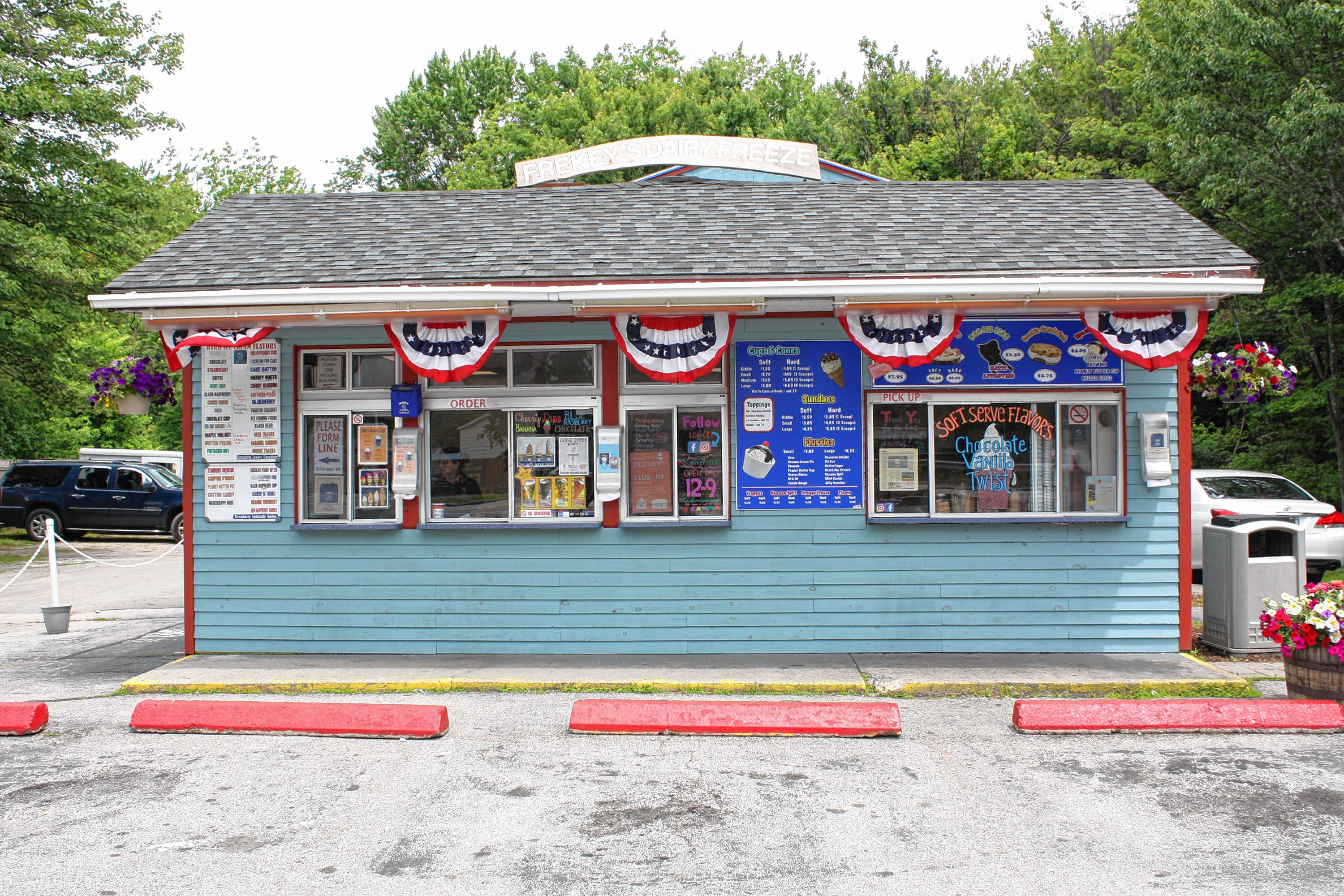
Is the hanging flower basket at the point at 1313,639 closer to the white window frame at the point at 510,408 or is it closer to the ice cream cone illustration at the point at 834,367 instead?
the ice cream cone illustration at the point at 834,367

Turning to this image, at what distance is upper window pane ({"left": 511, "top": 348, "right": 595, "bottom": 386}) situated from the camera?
341 inches

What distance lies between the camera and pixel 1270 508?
13.0 metres

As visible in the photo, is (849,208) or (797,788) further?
A: (849,208)

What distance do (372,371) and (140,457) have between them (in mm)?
21233

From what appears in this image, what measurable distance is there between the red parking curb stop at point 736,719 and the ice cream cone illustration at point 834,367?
3.06 m

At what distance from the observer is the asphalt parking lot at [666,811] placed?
14.4ft

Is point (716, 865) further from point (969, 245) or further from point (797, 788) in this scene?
point (969, 245)

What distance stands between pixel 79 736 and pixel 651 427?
5018 mm

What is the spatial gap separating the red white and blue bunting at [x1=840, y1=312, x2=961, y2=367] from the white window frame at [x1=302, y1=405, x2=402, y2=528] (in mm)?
4310

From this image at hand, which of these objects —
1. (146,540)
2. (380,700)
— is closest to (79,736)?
(380,700)

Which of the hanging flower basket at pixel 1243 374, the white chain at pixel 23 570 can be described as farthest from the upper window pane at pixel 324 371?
the hanging flower basket at pixel 1243 374

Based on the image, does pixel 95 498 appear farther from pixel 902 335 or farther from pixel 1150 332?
pixel 1150 332

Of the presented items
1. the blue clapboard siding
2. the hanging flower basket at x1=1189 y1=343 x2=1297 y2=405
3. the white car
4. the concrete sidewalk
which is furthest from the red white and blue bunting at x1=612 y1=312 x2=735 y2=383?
the white car

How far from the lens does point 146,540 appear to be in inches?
937
